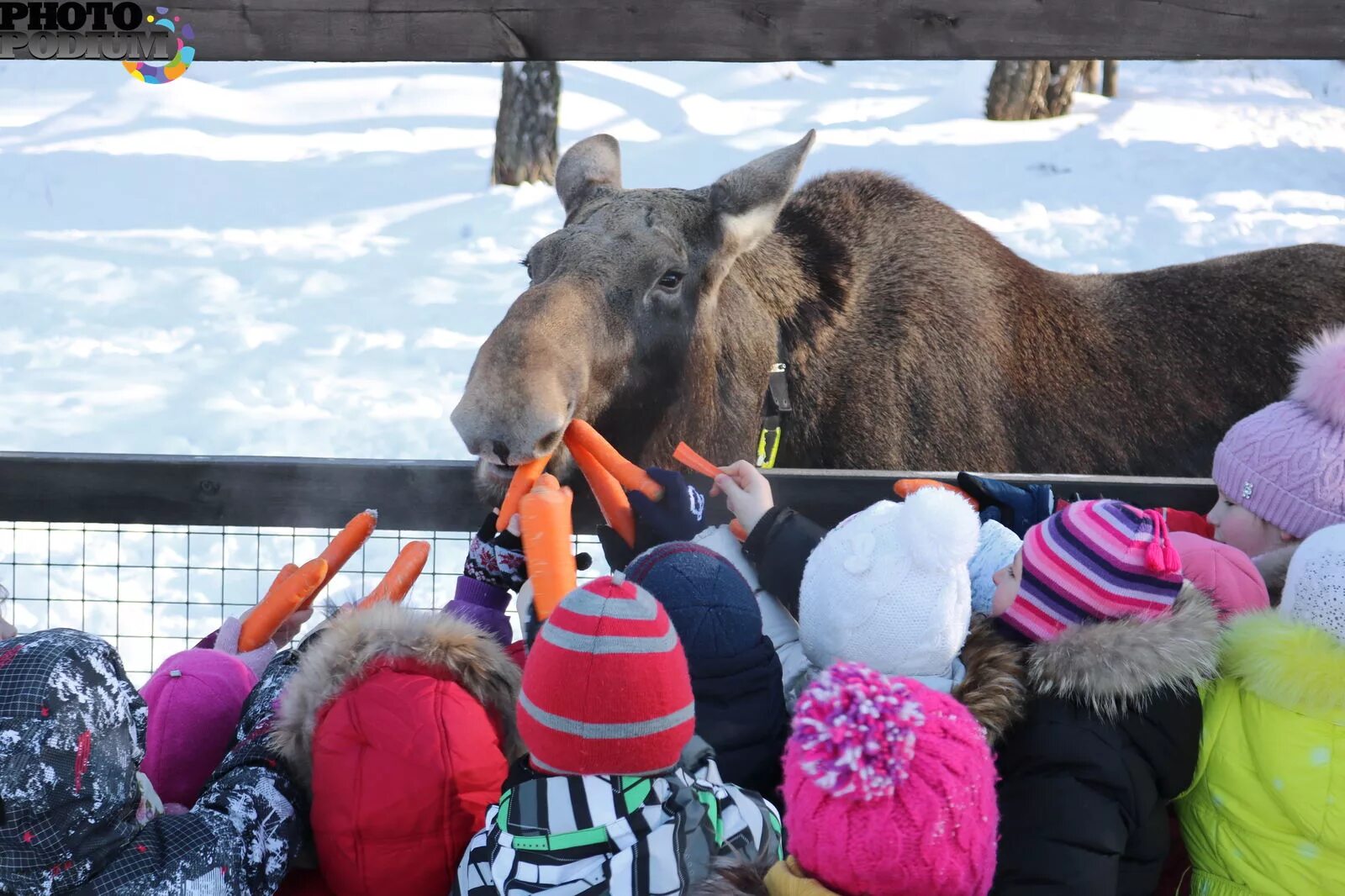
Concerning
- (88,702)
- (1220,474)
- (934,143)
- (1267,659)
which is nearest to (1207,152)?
(934,143)

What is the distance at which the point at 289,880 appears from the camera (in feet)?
6.89

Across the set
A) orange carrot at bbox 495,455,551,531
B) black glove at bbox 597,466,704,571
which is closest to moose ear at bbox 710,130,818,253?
orange carrot at bbox 495,455,551,531

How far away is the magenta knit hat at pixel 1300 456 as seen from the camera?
7.76 feet

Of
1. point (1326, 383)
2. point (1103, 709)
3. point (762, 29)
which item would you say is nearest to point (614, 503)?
point (1103, 709)

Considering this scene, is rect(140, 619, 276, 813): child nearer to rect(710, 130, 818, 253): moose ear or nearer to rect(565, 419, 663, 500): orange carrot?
rect(565, 419, 663, 500): orange carrot

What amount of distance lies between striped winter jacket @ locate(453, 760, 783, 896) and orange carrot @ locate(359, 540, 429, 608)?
35.2 inches

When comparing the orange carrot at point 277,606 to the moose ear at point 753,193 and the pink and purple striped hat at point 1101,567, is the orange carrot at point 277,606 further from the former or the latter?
the moose ear at point 753,193

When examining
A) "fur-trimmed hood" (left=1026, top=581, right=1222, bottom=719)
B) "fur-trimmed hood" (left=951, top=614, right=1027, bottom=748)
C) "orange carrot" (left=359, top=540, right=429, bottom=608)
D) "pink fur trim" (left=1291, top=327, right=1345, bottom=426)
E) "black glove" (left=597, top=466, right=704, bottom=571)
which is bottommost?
"orange carrot" (left=359, top=540, right=429, bottom=608)

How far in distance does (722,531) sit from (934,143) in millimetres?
11274

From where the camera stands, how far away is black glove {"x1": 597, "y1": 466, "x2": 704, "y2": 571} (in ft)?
8.98

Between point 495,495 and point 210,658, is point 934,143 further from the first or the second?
point 210,658

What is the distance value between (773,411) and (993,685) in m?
2.59

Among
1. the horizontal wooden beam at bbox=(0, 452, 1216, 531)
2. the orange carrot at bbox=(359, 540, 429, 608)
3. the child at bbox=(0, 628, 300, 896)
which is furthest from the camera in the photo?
the horizontal wooden beam at bbox=(0, 452, 1216, 531)

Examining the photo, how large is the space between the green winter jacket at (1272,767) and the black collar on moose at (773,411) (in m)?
2.47
